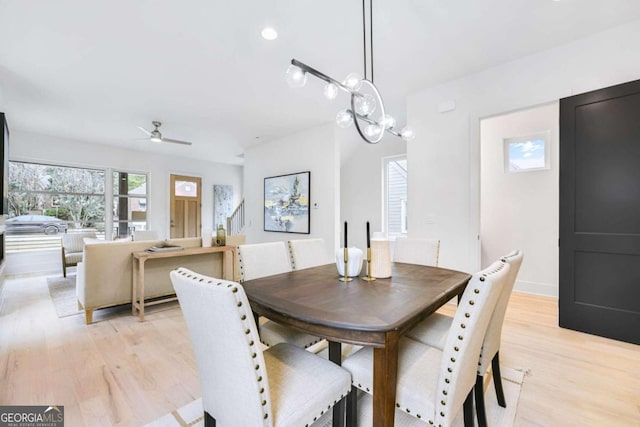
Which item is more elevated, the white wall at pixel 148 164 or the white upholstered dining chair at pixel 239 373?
the white wall at pixel 148 164

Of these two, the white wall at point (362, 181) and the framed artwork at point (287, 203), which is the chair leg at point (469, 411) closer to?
the framed artwork at point (287, 203)

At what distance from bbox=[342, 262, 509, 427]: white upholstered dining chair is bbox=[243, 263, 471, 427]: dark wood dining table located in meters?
0.13

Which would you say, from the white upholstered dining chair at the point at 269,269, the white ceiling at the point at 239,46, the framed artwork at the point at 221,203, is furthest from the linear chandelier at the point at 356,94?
the framed artwork at the point at 221,203

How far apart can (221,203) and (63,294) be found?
14.9 ft

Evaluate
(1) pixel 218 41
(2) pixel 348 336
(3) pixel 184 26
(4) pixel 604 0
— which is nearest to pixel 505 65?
(4) pixel 604 0

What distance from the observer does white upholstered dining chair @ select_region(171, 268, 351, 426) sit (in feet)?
2.93

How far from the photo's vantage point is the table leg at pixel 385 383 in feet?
3.43

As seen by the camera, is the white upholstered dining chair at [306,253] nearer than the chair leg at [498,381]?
No

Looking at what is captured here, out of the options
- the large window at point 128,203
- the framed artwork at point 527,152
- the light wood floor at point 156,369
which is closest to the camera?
the light wood floor at point 156,369

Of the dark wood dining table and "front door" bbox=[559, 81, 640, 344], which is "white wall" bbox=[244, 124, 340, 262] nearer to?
the dark wood dining table

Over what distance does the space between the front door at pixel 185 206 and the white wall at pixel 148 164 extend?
14 centimetres

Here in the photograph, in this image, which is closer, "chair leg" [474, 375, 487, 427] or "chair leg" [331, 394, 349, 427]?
"chair leg" [331, 394, 349, 427]

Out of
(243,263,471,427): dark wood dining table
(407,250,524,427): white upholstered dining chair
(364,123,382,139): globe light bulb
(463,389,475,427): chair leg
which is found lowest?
(463,389,475,427): chair leg

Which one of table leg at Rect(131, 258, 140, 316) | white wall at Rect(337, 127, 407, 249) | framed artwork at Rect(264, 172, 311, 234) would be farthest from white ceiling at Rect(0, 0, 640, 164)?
table leg at Rect(131, 258, 140, 316)
